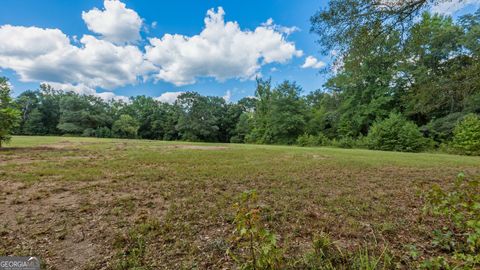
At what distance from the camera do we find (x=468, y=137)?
42.0 ft

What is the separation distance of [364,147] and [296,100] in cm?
1182

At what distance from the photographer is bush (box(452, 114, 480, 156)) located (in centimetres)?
1251

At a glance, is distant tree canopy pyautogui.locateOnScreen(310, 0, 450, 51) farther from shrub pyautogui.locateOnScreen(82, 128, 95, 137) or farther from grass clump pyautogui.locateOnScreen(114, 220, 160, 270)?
shrub pyautogui.locateOnScreen(82, 128, 95, 137)

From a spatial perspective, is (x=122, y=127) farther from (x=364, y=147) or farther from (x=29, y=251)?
(x=29, y=251)

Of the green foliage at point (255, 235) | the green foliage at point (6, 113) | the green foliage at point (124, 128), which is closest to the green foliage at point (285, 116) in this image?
the green foliage at point (124, 128)

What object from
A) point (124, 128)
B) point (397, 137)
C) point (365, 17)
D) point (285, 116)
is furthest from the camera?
point (124, 128)

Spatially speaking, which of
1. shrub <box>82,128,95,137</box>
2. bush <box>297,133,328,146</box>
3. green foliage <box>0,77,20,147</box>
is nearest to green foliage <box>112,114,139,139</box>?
shrub <box>82,128,95,137</box>

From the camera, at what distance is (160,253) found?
→ 1912 millimetres

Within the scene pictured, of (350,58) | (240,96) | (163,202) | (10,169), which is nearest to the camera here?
(163,202)

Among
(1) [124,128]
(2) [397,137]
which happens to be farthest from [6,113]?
(1) [124,128]

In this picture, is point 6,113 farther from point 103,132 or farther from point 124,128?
point 103,132

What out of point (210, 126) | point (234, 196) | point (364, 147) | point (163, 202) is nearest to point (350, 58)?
point (234, 196)

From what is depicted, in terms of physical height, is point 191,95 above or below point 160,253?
above

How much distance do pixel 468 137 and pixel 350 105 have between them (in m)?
11.6
